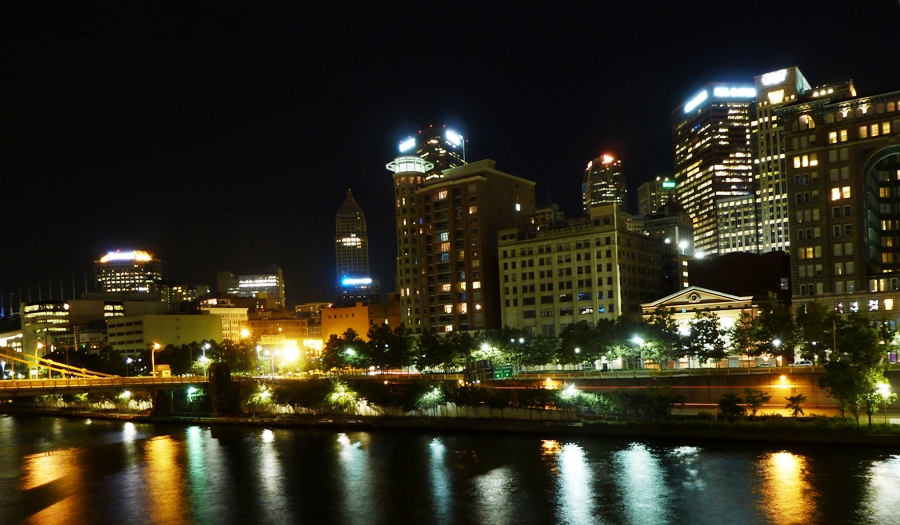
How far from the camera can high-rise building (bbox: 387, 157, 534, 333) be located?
127062mm

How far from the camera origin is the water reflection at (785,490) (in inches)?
1412

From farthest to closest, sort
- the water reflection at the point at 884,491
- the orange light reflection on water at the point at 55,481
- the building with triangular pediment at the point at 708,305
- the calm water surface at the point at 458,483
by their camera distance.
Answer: the building with triangular pediment at the point at 708,305 → the orange light reflection on water at the point at 55,481 → the calm water surface at the point at 458,483 → the water reflection at the point at 884,491

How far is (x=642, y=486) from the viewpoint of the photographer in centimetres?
4212

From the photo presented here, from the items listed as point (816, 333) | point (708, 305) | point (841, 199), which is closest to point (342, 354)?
point (708, 305)

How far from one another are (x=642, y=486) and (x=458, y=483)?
35.6 ft

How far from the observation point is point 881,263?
323 feet

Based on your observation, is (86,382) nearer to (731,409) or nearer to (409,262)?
(731,409)

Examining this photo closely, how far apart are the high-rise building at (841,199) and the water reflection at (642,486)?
54.1 metres

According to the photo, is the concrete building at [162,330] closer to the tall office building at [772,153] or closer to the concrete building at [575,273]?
the concrete building at [575,273]

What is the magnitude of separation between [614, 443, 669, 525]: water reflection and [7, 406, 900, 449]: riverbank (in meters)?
4.17

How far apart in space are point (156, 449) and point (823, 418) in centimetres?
5351

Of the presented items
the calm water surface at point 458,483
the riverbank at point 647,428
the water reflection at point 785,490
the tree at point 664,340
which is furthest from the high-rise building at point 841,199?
the water reflection at point 785,490

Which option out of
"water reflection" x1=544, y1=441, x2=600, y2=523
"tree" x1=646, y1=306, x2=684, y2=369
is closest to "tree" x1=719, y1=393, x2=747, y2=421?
"water reflection" x1=544, y1=441, x2=600, y2=523

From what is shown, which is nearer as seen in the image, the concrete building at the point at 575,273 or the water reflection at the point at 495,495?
the water reflection at the point at 495,495
